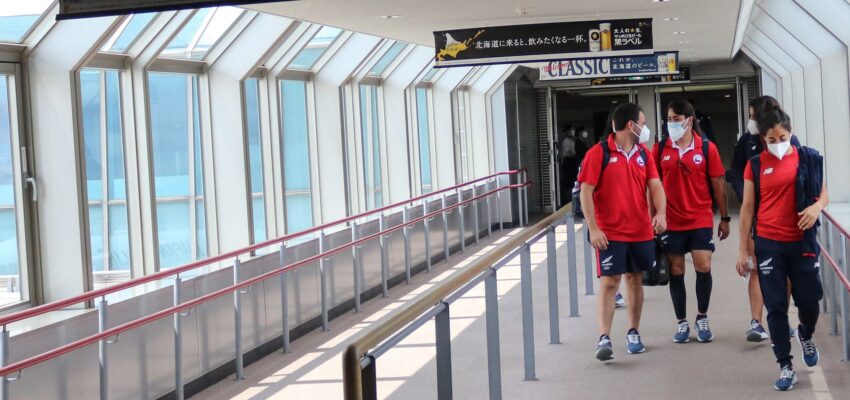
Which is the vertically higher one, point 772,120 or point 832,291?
point 772,120

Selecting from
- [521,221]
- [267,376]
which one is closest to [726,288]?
[267,376]

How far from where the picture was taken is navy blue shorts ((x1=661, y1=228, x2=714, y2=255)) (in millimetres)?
7285

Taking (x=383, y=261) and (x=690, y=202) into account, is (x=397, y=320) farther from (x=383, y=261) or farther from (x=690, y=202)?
(x=383, y=261)

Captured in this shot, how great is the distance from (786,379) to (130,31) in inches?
214

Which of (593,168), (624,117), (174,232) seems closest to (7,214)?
(174,232)

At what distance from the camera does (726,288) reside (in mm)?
10055

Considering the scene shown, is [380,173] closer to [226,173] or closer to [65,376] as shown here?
[226,173]

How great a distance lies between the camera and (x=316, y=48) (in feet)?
42.2

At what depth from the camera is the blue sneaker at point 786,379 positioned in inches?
231

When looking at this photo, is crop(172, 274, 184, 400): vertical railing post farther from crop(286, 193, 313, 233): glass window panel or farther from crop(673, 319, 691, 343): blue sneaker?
crop(286, 193, 313, 233): glass window panel

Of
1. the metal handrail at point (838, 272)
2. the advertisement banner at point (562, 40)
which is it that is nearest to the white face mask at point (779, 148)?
the metal handrail at point (838, 272)

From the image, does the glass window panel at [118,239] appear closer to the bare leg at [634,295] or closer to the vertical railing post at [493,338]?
the bare leg at [634,295]

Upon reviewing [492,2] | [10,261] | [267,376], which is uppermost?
[492,2]

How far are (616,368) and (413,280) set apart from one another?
6.50m
